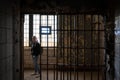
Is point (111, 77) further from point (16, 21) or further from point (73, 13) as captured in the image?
point (16, 21)

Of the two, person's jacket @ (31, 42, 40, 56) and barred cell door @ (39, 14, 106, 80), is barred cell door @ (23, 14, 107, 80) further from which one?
person's jacket @ (31, 42, 40, 56)

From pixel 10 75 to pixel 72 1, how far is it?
2122 millimetres

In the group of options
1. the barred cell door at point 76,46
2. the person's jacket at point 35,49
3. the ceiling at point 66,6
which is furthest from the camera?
the person's jacket at point 35,49

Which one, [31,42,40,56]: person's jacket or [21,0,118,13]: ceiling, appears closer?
[21,0,118,13]: ceiling

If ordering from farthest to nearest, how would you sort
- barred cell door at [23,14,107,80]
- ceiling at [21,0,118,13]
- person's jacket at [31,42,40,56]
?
person's jacket at [31,42,40,56]
barred cell door at [23,14,107,80]
ceiling at [21,0,118,13]

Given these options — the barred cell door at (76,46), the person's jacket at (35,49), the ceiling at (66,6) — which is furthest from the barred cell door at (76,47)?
the person's jacket at (35,49)

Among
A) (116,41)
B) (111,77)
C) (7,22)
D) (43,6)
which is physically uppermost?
(43,6)

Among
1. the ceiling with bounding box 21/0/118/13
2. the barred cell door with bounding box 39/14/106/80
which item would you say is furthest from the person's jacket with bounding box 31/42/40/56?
the ceiling with bounding box 21/0/118/13

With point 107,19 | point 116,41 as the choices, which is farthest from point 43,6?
point 116,41

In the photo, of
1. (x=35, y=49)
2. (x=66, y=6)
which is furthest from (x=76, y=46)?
(x=35, y=49)

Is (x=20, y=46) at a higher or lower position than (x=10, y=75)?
higher

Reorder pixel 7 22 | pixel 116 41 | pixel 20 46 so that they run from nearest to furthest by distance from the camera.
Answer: pixel 7 22 → pixel 116 41 → pixel 20 46

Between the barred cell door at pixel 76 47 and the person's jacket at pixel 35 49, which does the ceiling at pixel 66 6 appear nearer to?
the barred cell door at pixel 76 47

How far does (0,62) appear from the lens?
421 cm
